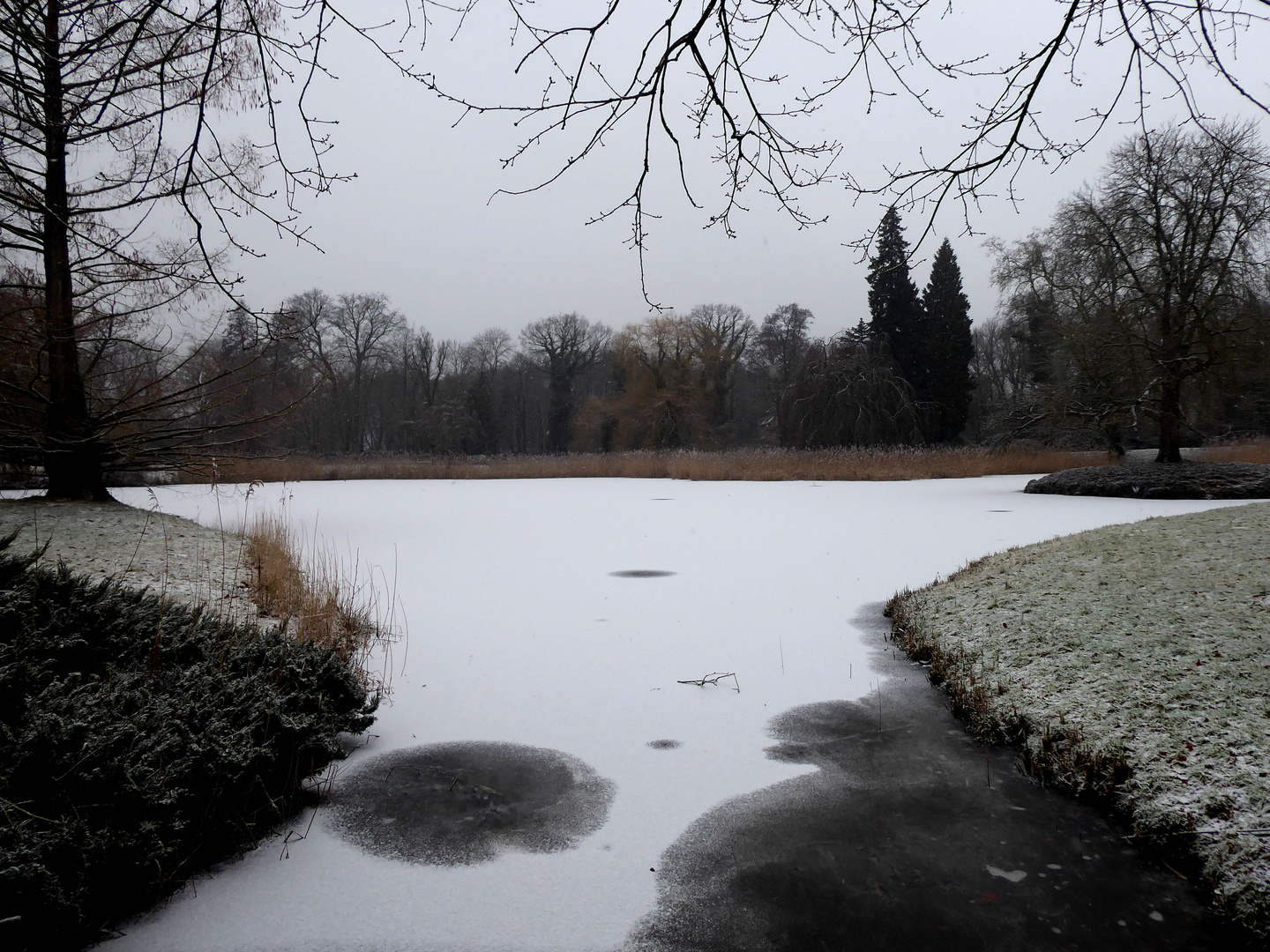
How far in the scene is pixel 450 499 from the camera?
13922 mm

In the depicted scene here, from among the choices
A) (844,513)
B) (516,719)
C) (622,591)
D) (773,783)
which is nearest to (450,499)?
(844,513)

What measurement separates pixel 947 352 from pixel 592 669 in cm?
2770

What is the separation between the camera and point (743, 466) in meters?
18.9

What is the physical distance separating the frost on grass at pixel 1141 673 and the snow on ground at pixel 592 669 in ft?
2.18

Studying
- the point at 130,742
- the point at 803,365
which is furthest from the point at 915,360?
the point at 130,742

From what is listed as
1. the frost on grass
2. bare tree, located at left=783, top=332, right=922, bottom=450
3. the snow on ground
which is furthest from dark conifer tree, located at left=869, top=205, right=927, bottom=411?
the frost on grass

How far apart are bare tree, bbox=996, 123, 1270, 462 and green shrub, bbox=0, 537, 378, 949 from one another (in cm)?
1374

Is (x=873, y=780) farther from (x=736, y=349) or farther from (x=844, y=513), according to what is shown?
(x=736, y=349)

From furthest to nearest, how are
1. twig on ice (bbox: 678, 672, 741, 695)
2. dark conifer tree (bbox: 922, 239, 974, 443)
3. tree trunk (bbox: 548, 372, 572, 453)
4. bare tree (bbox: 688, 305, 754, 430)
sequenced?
1. tree trunk (bbox: 548, 372, 572, 453)
2. bare tree (bbox: 688, 305, 754, 430)
3. dark conifer tree (bbox: 922, 239, 974, 443)
4. twig on ice (bbox: 678, 672, 741, 695)

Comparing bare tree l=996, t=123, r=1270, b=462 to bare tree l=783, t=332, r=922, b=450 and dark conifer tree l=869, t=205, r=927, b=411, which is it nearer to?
bare tree l=783, t=332, r=922, b=450

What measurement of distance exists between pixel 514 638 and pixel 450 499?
383 inches

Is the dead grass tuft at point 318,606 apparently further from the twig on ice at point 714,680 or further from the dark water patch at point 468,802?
the twig on ice at point 714,680

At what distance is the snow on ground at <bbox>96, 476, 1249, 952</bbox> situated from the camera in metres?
1.94

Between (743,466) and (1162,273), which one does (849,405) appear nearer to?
(743,466)
